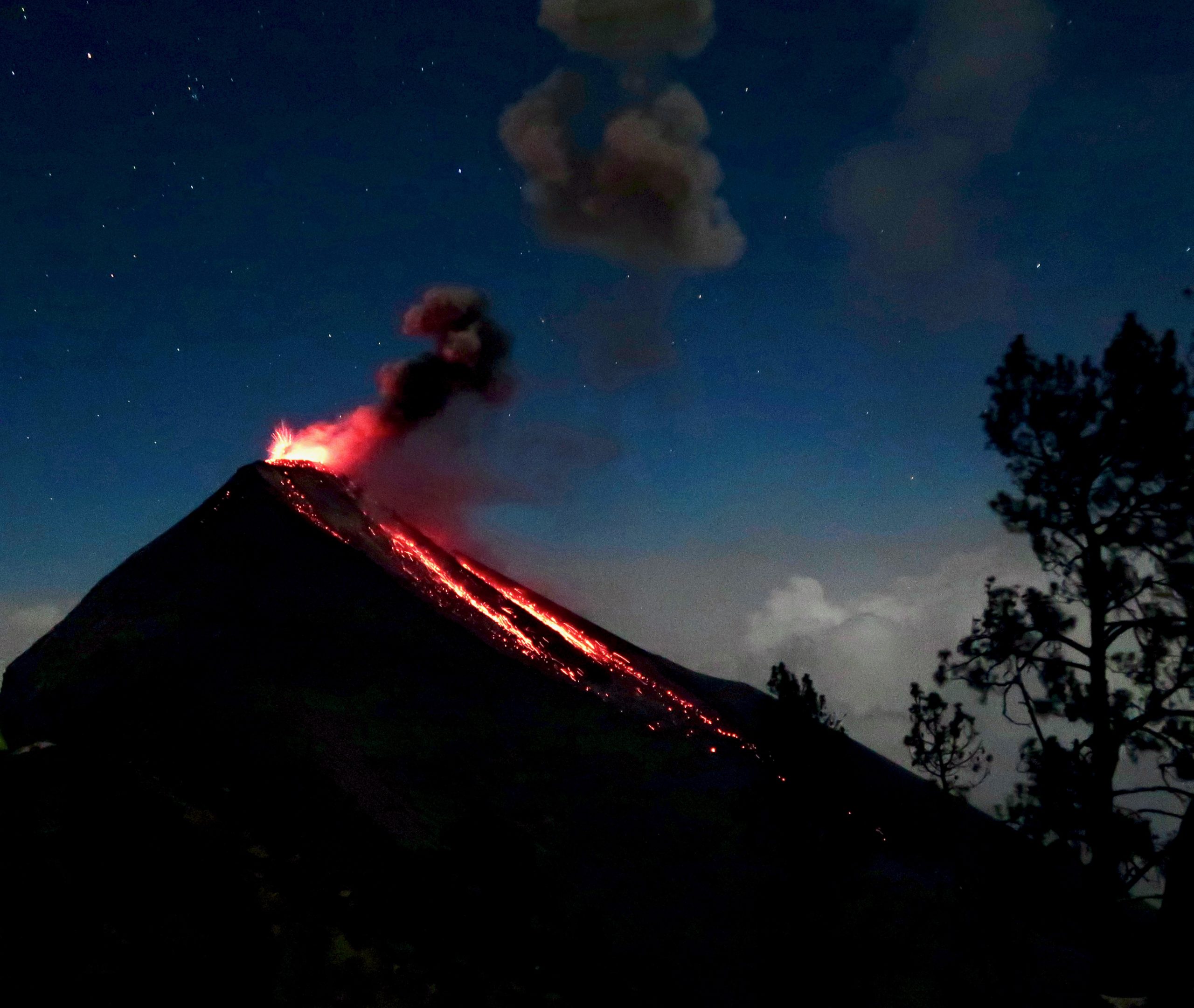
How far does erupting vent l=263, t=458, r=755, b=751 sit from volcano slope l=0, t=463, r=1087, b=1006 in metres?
0.14

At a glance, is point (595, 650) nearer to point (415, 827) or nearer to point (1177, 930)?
point (415, 827)

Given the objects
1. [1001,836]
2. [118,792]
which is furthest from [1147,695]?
[118,792]

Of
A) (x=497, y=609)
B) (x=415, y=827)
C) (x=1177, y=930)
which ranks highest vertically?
(x=497, y=609)

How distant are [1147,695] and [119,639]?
16364 millimetres

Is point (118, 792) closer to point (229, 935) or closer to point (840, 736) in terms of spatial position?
point (229, 935)

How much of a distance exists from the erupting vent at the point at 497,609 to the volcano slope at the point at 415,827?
136 millimetres

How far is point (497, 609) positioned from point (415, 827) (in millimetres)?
6706

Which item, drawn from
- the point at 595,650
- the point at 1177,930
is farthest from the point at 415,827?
the point at 1177,930

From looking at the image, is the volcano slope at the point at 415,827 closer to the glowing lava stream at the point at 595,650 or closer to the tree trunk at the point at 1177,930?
the glowing lava stream at the point at 595,650

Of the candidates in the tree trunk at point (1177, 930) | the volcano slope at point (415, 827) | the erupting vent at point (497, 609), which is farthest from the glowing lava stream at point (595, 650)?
the tree trunk at point (1177, 930)

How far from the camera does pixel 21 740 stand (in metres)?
11.9

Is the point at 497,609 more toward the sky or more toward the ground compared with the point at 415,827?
more toward the sky

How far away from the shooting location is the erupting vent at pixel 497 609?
1516 centimetres

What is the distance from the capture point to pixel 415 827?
420 inches
